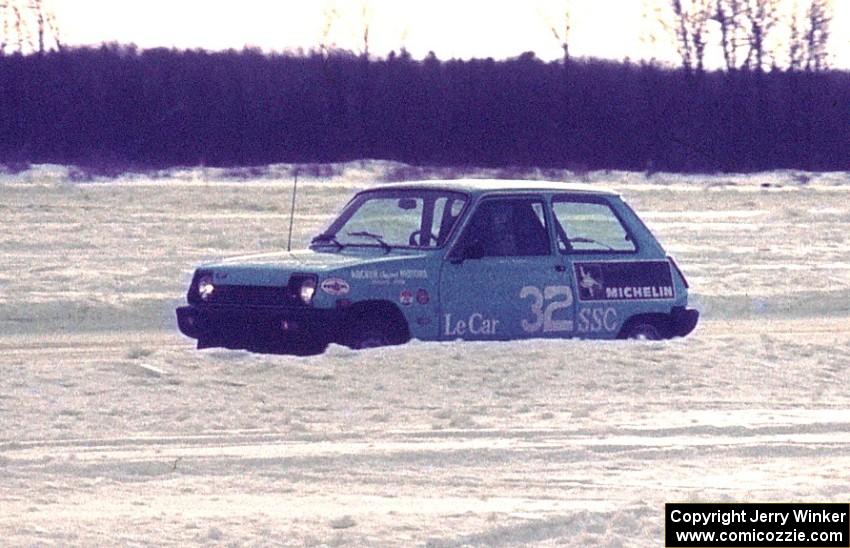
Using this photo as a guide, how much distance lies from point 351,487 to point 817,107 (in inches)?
1821

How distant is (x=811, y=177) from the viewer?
44438mm

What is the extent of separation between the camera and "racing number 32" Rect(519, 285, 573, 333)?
13188 mm

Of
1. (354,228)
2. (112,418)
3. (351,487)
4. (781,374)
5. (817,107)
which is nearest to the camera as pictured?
(351,487)

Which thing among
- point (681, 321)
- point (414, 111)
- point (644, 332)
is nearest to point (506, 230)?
point (644, 332)

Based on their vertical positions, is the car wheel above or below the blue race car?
below

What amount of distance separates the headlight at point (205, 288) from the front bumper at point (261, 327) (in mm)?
77

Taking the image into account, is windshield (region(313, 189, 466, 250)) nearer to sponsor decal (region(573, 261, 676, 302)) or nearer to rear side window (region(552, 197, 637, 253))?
rear side window (region(552, 197, 637, 253))

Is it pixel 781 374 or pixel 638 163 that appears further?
pixel 638 163

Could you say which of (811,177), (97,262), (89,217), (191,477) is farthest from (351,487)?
(811,177)

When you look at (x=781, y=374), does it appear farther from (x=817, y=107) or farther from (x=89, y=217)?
(x=817, y=107)

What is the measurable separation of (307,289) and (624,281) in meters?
2.49

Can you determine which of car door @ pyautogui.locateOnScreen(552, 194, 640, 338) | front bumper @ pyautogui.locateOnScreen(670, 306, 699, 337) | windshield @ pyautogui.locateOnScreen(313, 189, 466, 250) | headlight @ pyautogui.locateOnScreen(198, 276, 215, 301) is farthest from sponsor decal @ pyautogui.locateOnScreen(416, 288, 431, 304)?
front bumper @ pyautogui.locateOnScreen(670, 306, 699, 337)

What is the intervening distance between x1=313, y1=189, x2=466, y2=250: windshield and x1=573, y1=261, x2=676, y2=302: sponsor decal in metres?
0.97

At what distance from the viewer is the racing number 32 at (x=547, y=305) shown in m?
13.2
